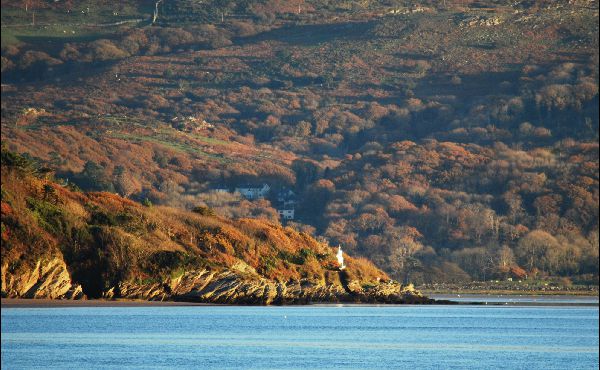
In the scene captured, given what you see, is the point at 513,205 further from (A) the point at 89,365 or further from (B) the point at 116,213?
(A) the point at 89,365

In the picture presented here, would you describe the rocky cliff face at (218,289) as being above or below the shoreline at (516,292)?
above

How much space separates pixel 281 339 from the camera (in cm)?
6888

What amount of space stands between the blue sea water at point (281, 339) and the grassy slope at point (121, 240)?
3271 millimetres

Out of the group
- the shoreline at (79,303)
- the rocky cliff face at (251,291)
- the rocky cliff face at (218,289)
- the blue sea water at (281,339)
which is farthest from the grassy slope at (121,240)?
the blue sea water at (281,339)

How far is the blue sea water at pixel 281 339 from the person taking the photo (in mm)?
56750

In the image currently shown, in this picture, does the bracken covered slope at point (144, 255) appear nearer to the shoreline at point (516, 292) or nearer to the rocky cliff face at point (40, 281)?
the rocky cliff face at point (40, 281)

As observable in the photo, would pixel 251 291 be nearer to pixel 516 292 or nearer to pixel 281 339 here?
pixel 281 339

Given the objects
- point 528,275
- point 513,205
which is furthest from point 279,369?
point 513,205

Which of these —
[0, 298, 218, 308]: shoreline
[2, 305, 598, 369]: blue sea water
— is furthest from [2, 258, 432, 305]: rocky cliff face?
[2, 305, 598, 369]: blue sea water

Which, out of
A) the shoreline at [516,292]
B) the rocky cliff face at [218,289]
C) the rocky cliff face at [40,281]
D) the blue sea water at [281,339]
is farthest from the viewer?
the shoreline at [516,292]

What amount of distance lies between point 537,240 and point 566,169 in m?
32.0

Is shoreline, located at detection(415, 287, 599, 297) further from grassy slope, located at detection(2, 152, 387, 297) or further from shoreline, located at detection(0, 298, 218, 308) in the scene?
shoreline, located at detection(0, 298, 218, 308)

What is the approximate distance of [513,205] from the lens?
191m

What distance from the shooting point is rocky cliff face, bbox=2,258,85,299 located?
7300 cm
